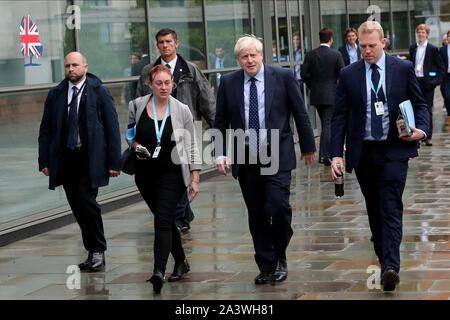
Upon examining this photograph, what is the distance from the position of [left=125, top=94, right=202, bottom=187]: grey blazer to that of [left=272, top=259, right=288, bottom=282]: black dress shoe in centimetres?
93

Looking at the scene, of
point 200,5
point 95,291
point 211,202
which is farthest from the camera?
point 200,5

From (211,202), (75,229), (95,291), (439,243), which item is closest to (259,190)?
(95,291)

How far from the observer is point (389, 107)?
26.9 feet

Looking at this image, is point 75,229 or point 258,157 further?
point 75,229

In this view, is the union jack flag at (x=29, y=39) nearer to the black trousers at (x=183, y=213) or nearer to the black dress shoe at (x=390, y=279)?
the black trousers at (x=183, y=213)

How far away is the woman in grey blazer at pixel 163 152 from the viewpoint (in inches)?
331

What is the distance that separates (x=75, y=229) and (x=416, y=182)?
4.65m

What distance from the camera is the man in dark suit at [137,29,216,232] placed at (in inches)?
412

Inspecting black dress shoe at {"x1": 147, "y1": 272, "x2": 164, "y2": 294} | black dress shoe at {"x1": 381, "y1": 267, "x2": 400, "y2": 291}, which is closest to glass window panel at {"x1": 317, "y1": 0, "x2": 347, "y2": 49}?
black dress shoe at {"x1": 147, "y1": 272, "x2": 164, "y2": 294}

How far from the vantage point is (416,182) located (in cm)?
1416

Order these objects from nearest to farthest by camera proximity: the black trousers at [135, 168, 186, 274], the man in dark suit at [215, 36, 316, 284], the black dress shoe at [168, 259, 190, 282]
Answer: the black trousers at [135, 168, 186, 274]
the man in dark suit at [215, 36, 316, 284]
the black dress shoe at [168, 259, 190, 282]

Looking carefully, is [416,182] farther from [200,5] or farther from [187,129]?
[187,129]

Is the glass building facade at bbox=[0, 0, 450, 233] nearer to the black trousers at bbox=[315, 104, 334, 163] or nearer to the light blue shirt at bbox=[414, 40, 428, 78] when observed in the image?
the black trousers at bbox=[315, 104, 334, 163]

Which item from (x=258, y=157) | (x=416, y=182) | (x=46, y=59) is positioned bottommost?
(x=416, y=182)
